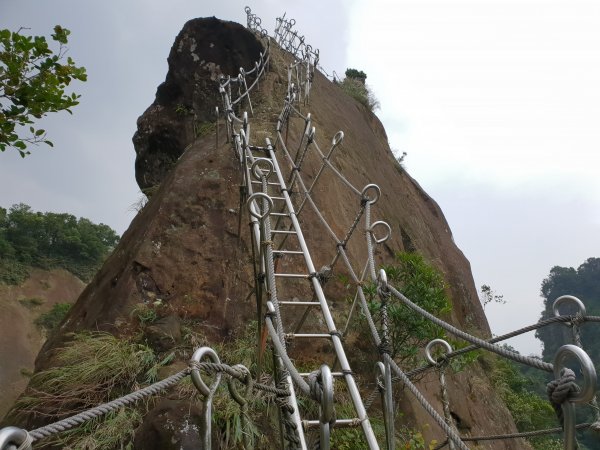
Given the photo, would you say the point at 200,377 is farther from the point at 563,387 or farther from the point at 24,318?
the point at 24,318

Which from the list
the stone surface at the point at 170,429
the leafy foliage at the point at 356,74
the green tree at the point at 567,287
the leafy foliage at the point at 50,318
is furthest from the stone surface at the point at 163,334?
the green tree at the point at 567,287

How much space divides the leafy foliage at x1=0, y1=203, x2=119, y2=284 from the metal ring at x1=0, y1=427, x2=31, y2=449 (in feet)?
78.6

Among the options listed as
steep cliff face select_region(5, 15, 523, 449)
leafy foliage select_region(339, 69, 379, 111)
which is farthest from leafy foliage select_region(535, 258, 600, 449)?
steep cliff face select_region(5, 15, 523, 449)

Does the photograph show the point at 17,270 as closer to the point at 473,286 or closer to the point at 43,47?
the point at 473,286

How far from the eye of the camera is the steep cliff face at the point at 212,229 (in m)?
4.18

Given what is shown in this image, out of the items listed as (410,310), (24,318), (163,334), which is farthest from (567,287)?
(163,334)

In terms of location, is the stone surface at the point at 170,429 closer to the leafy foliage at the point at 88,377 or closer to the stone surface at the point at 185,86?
the leafy foliage at the point at 88,377

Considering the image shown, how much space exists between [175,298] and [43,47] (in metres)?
2.14

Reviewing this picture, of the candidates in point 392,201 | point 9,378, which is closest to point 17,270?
point 9,378

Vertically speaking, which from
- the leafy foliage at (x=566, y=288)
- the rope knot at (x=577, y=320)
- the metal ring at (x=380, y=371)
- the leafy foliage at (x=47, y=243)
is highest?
the leafy foliage at (x=566, y=288)

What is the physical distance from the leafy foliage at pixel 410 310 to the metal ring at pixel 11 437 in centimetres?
298

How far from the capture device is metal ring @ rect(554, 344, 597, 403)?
1101mm

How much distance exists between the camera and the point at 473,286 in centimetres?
1117

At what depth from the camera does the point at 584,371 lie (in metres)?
1.10
